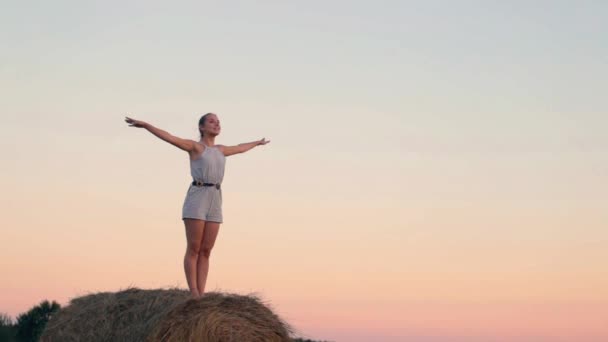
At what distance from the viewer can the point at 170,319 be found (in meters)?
12.6

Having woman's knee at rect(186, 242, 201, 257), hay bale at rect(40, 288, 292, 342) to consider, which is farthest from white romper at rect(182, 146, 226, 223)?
A: hay bale at rect(40, 288, 292, 342)

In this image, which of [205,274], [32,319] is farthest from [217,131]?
[32,319]

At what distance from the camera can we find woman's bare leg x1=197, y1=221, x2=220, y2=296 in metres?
13.5

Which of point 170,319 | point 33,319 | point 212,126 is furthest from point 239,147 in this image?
point 33,319

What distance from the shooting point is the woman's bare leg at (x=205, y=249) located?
13500 millimetres

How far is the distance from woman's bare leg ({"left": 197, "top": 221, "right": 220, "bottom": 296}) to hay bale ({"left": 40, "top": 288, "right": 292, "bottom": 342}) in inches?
11.2

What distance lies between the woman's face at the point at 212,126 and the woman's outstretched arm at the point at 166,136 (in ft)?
1.00

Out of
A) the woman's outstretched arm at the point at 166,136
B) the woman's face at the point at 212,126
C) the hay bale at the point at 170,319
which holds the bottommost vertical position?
the hay bale at the point at 170,319

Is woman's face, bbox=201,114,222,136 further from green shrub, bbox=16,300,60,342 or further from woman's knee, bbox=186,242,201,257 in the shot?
green shrub, bbox=16,300,60,342

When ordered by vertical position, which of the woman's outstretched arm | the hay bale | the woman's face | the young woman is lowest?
the hay bale

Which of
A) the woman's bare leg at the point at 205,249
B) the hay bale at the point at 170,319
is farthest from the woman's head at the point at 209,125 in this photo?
the hay bale at the point at 170,319

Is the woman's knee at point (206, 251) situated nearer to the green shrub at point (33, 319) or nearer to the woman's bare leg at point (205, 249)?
the woman's bare leg at point (205, 249)

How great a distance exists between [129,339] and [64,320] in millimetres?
2094

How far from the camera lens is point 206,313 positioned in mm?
12812
